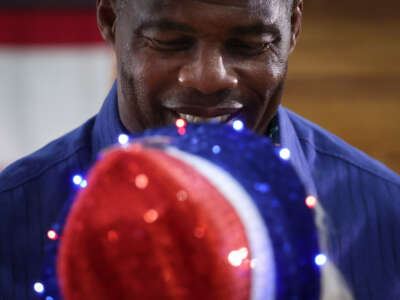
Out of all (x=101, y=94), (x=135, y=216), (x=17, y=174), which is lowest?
(x=101, y=94)

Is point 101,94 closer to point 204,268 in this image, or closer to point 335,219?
point 335,219

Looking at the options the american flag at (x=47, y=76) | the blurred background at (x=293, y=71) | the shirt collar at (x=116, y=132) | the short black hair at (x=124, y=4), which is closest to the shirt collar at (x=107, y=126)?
the shirt collar at (x=116, y=132)

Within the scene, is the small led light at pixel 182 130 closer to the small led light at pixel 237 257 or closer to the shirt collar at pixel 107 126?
the small led light at pixel 237 257

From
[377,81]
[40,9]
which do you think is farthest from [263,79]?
[40,9]

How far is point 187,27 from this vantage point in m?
0.51

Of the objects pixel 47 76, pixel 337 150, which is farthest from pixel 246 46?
pixel 47 76

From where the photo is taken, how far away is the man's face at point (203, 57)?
0.51 m

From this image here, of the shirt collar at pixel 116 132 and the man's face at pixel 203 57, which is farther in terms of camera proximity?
the shirt collar at pixel 116 132

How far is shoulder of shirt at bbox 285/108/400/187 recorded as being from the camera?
2.46 feet

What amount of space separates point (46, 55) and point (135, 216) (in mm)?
1596

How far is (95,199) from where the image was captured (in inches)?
11.4

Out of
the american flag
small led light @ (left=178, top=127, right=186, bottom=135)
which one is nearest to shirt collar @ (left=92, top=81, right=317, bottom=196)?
small led light @ (left=178, top=127, right=186, bottom=135)

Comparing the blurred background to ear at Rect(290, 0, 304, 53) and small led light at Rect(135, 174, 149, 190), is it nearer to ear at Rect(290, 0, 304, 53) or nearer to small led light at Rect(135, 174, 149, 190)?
ear at Rect(290, 0, 304, 53)

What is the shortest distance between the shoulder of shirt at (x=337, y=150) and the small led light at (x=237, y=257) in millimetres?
480
